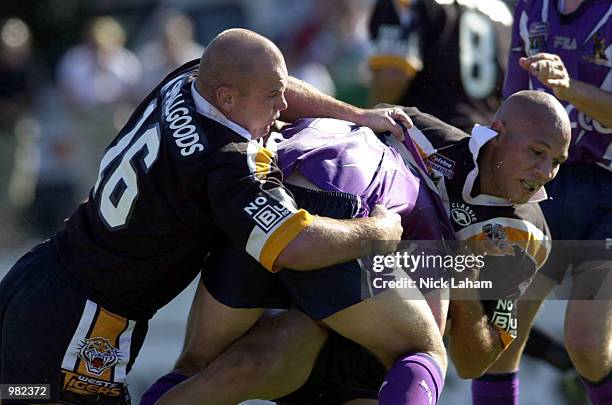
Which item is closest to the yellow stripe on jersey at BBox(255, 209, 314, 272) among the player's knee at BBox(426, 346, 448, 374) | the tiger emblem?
the player's knee at BBox(426, 346, 448, 374)

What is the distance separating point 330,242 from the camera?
424 centimetres

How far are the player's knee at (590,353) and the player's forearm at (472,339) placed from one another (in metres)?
0.42

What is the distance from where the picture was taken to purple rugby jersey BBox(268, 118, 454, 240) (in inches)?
177

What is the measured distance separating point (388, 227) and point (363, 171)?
29 cm

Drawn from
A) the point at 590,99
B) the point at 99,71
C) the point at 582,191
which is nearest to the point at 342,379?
the point at 582,191

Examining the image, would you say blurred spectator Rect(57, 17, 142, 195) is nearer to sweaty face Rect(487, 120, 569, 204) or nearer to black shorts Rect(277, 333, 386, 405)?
black shorts Rect(277, 333, 386, 405)

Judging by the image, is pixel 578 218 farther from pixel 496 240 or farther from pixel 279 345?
pixel 279 345

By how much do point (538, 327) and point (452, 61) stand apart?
1.49m

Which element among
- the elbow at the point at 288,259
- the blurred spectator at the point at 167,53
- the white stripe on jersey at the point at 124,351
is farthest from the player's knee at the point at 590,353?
the blurred spectator at the point at 167,53

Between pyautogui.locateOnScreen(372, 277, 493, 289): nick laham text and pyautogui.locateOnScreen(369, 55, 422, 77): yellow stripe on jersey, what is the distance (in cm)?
201

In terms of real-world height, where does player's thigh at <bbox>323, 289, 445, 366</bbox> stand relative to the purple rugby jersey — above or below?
below

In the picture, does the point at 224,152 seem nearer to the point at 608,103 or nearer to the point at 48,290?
the point at 48,290

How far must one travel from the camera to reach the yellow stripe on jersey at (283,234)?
4208mm

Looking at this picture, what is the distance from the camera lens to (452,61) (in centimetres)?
667
